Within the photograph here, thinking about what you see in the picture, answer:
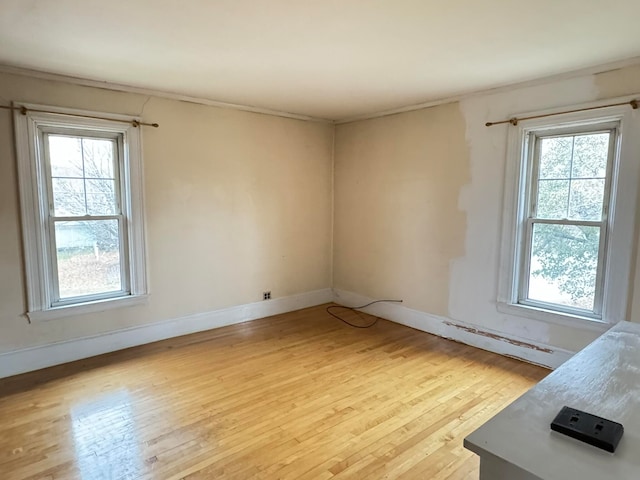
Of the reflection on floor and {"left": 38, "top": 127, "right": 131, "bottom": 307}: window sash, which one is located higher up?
{"left": 38, "top": 127, "right": 131, "bottom": 307}: window sash

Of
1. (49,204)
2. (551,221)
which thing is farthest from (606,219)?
(49,204)

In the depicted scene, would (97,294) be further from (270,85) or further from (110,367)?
(270,85)

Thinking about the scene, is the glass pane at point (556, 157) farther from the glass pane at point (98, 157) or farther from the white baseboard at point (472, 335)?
the glass pane at point (98, 157)

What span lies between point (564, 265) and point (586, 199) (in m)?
0.56

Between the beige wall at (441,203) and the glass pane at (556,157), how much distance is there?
287mm

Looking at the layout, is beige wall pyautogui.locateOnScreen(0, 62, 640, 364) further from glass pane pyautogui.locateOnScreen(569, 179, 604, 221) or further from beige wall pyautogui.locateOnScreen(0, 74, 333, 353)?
glass pane pyautogui.locateOnScreen(569, 179, 604, 221)

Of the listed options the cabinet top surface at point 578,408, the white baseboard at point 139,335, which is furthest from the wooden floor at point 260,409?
the cabinet top surface at point 578,408

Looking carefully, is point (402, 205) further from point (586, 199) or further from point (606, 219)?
point (606, 219)

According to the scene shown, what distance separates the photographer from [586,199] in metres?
3.07

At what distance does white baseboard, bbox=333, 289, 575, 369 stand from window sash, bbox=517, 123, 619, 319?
1.16 ft

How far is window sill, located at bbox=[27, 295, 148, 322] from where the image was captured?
3.24 meters

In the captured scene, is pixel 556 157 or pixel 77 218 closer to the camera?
pixel 556 157

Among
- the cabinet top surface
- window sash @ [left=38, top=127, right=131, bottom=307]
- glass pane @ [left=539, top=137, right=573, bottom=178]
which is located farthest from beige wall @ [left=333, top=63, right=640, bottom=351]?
window sash @ [left=38, top=127, right=131, bottom=307]

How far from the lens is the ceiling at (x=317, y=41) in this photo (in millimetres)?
2010
